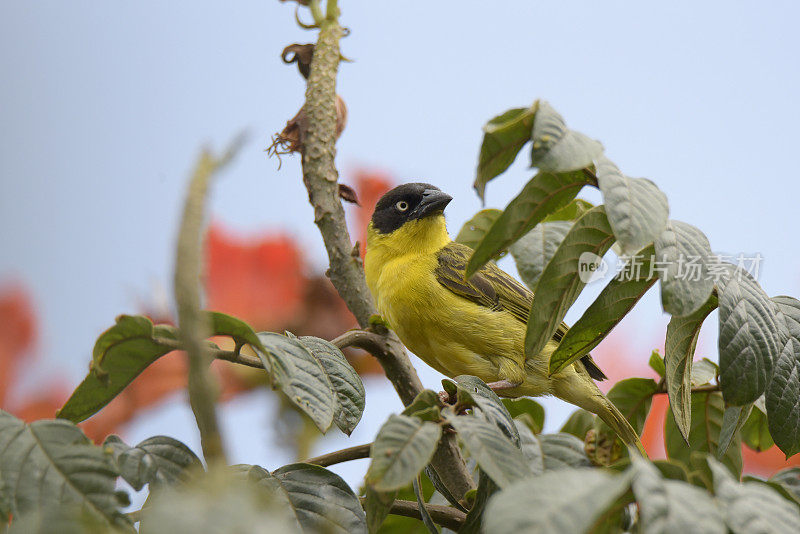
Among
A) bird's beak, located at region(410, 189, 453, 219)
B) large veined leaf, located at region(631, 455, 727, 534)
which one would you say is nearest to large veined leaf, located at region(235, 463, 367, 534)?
large veined leaf, located at region(631, 455, 727, 534)

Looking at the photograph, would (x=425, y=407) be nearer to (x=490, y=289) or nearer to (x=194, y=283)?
(x=194, y=283)

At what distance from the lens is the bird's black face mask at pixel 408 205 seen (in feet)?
7.72

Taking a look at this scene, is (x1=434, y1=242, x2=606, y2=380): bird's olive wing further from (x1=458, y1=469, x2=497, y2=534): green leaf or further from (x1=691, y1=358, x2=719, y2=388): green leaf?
(x1=458, y1=469, x2=497, y2=534): green leaf

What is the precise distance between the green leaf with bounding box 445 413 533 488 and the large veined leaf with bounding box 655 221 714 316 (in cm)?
20

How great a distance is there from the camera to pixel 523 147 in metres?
0.78

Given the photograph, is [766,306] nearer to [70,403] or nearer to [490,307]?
[70,403]

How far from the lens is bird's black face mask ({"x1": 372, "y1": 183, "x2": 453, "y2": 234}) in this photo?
2354 mm

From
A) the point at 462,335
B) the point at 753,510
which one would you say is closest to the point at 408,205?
the point at 462,335

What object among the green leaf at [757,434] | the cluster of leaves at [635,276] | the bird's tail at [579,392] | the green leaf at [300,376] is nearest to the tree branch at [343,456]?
the green leaf at [300,376]

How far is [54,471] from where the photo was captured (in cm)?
71

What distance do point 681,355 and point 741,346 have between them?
0.12 m

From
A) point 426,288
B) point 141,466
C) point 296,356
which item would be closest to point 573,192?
point 296,356

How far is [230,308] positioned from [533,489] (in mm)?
1022

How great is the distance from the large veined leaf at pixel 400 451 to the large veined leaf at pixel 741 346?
33cm
